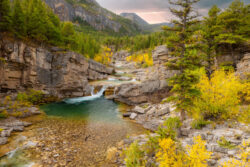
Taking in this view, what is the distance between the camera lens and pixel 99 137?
1345cm

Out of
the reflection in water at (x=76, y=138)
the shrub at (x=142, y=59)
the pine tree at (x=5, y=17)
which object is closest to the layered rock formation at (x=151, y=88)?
the reflection in water at (x=76, y=138)

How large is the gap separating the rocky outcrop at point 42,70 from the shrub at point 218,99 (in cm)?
2783

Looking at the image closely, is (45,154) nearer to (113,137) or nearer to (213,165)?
(113,137)

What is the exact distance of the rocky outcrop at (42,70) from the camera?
22219 millimetres

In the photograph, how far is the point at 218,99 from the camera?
11.3 metres

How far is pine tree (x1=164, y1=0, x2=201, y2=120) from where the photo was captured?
1184 cm

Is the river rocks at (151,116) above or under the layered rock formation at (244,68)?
under

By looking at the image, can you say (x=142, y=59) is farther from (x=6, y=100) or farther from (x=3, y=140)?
(x=3, y=140)

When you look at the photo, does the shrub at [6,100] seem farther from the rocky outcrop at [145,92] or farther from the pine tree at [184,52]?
the pine tree at [184,52]

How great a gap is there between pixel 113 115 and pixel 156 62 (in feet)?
56.6

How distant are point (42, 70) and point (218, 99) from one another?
31.6 m

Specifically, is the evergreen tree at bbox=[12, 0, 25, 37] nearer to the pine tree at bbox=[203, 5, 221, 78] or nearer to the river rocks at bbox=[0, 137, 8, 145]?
the river rocks at bbox=[0, 137, 8, 145]

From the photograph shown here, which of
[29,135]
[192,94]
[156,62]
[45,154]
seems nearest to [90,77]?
[156,62]

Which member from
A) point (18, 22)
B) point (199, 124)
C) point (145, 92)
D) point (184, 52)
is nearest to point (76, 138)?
point (199, 124)
